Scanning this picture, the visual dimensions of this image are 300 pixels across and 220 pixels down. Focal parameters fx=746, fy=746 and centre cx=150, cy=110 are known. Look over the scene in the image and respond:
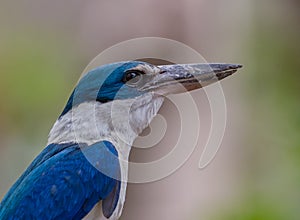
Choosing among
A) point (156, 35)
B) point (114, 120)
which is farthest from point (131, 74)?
point (156, 35)

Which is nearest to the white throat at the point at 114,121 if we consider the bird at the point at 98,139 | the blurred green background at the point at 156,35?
the bird at the point at 98,139

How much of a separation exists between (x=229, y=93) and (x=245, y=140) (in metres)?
0.37

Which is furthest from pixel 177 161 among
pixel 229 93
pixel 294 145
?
pixel 294 145

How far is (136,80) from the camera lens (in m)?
2.55

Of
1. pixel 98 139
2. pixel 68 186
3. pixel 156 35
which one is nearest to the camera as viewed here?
pixel 68 186

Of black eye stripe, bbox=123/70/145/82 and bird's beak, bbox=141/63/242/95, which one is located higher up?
black eye stripe, bbox=123/70/145/82

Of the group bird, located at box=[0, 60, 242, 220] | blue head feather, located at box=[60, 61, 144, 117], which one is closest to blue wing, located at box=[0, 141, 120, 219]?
bird, located at box=[0, 60, 242, 220]

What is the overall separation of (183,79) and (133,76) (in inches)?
6.8

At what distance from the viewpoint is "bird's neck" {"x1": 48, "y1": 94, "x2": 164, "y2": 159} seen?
2523 millimetres

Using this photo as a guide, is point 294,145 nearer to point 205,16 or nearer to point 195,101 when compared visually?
point 195,101

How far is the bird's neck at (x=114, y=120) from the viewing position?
252cm

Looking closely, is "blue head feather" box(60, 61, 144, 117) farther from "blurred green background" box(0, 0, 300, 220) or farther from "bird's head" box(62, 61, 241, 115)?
"blurred green background" box(0, 0, 300, 220)

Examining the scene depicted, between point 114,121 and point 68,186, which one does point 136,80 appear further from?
point 68,186

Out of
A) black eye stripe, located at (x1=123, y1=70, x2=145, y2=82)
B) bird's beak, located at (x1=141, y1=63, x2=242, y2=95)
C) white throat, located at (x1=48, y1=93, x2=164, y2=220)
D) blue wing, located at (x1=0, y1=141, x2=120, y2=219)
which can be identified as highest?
black eye stripe, located at (x1=123, y1=70, x2=145, y2=82)
